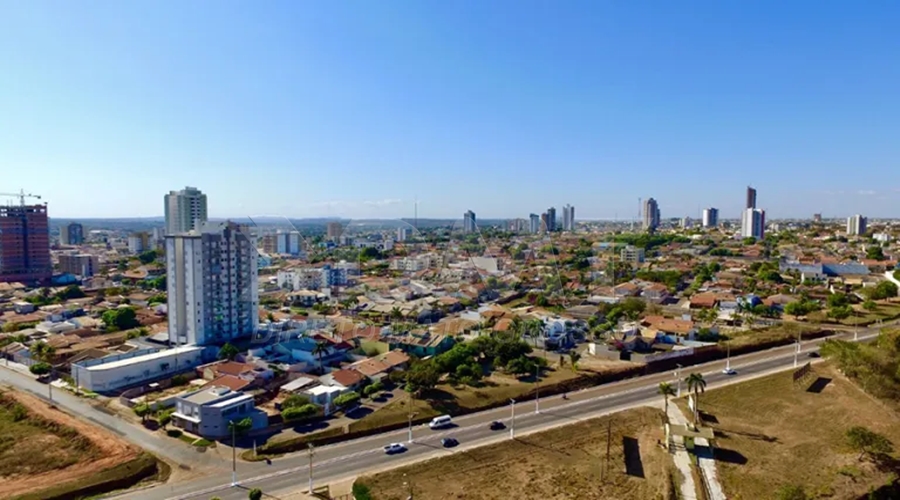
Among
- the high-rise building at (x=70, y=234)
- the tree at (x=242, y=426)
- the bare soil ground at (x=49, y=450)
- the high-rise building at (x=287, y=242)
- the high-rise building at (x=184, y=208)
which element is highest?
the high-rise building at (x=184, y=208)

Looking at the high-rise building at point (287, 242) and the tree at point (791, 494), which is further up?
the high-rise building at point (287, 242)

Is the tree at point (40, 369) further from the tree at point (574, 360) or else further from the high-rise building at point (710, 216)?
the high-rise building at point (710, 216)

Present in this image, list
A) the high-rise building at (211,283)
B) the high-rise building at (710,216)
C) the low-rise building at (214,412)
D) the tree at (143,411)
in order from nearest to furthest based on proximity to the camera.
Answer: the low-rise building at (214,412), the tree at (143,411), the high-rise building at (211,283), the high-rise building at (710,216)

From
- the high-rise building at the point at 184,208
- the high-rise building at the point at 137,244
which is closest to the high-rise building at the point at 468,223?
the high-rise building at the point at 184,208

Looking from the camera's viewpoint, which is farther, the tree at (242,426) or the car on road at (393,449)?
the tree at (242,426)

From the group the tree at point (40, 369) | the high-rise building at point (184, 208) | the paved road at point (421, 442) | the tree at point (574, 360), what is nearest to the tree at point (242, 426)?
the paved road at point (421, 442)

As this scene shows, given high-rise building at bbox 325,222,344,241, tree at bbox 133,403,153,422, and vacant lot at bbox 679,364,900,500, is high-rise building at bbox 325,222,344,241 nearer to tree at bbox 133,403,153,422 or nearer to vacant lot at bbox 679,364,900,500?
tree at bbox 133,403,153,422

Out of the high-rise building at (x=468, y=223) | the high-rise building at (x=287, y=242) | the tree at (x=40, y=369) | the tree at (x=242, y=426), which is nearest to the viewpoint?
the tree at (x=242, y=426)
